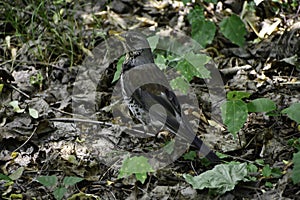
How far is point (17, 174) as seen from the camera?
4773mm

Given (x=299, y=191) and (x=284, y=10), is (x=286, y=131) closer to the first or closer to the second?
(x=299, y=191)

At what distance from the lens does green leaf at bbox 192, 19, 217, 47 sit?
6.20 metres

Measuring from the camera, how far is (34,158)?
500 cm

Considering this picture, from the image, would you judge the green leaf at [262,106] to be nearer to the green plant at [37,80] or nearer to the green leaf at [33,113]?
the green leaf at [33,113]

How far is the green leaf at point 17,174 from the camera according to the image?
4738 millimetres

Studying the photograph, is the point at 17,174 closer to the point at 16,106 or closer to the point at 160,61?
the point at 16,106

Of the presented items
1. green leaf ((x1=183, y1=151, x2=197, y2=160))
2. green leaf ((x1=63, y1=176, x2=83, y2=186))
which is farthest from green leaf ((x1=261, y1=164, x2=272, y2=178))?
green leaf ((x1=63, y1=176, x2=83, y2=186))

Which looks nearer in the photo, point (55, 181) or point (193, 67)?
point (55, 181)

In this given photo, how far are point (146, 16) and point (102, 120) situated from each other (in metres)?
2.10

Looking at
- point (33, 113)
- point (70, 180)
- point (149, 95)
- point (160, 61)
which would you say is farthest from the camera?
point (160, 61)

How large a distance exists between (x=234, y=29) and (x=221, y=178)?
258 centimetres

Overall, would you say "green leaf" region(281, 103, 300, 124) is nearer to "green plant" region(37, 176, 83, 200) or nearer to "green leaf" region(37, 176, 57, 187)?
"green plant" region(37, 176, 83, 200)

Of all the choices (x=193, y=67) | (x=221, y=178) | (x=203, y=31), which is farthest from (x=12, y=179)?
(x=203, y=31)

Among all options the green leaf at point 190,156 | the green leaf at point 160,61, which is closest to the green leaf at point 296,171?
the green leaf at point 190,156
